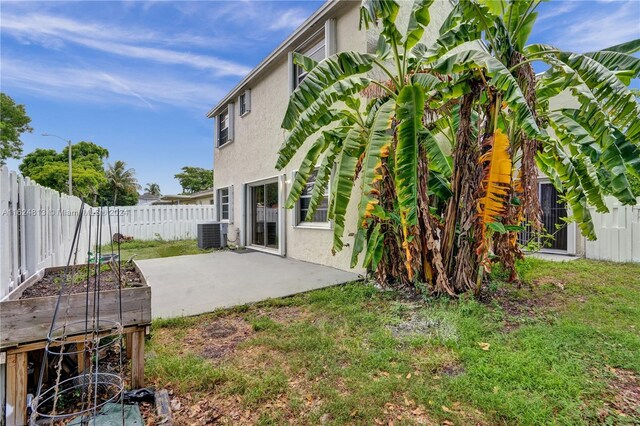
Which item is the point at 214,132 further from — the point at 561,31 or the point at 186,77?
the point at 561,31

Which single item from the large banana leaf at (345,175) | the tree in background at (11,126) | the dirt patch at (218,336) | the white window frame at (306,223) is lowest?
the dirt patch at (218,336)

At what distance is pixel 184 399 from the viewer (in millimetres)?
2605

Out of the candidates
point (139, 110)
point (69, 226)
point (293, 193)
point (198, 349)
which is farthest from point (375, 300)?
point (139, 110)

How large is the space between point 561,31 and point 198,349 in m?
10.1

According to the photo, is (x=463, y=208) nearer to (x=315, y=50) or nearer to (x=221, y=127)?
(x=315, y=50)

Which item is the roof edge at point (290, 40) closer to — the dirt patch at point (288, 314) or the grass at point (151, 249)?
the grass at point (151, 249)

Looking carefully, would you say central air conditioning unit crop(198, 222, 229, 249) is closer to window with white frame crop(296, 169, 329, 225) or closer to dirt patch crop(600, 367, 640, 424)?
window with white frame crop(296, 169, 329, 225)

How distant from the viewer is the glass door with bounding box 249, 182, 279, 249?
987 cm

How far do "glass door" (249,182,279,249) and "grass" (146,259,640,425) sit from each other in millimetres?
5104

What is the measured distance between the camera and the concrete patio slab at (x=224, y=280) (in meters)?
5.02

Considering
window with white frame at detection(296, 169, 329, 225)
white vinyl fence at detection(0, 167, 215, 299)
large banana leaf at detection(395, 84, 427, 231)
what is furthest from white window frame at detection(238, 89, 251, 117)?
large banana leaf at detection(395, 84, 427, 231)

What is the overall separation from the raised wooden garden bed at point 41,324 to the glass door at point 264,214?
22.9ft

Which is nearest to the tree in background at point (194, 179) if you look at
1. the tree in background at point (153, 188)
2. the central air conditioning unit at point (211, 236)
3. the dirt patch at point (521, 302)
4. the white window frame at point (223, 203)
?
the tree in background at point (153, 188)

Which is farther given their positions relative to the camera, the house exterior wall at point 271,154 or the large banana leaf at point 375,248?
the house exterior wall at point 271,154
